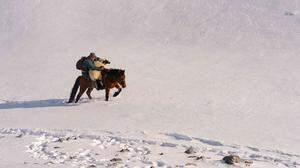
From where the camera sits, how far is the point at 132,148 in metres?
12.0

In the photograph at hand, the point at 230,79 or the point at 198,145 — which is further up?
the point at 230,79

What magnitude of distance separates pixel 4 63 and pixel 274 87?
10025mm

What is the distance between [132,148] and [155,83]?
22.6ft

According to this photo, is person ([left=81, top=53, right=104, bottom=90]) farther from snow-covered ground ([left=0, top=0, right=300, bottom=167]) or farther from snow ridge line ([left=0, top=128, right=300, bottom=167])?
snow ridge line ([left=0, top=128, right=300, bottom=167])

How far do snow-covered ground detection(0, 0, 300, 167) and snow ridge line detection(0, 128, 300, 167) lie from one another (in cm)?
2

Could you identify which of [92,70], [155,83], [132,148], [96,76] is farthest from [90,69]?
[132,148]

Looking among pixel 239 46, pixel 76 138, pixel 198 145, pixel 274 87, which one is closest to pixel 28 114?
pixel 76 138

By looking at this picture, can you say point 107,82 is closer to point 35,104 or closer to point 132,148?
point 35,104

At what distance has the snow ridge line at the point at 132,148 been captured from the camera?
1105cm

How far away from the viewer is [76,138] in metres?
12.8

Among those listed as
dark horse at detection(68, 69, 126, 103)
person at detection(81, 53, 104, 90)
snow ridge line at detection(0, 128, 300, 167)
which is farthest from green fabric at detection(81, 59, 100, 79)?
snow ridge line at detection(0, 128, 300, 167)

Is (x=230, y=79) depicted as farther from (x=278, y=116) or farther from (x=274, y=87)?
(x=278, y=116)

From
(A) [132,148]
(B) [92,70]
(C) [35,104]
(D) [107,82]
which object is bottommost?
(A) [132,148]

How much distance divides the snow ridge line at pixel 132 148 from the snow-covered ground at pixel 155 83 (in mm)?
A: 22
